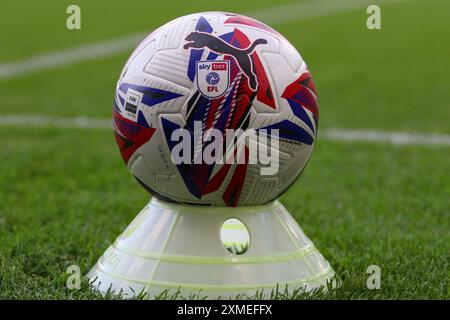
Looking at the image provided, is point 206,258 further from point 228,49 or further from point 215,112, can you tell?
point 228,49

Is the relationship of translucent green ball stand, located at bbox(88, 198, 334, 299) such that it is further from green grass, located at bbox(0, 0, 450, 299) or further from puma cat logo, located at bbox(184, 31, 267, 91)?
puma cat logo, located at bbox(184, 31, 267, 91)

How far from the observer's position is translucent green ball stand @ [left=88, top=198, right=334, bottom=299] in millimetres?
3527

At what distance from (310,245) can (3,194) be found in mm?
3080

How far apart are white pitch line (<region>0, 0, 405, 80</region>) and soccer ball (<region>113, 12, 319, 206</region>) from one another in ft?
36.9

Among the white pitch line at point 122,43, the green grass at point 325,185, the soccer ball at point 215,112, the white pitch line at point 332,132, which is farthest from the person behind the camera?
the white pitch line at point 122,43

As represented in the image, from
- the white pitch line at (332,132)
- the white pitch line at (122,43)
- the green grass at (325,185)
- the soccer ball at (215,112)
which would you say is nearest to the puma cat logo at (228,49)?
the soccer ball at (215,112)

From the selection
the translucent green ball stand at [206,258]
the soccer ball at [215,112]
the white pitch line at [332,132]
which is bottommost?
the white pitch line at [332,132]

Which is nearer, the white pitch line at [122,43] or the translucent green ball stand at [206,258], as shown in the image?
the translucent green ball stand at [206,258]

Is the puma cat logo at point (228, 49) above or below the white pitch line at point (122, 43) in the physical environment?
above

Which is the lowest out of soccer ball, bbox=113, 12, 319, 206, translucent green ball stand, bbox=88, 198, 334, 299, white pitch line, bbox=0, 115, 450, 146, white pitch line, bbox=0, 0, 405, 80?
white pitch line, bbox=0, 0, 405, 80

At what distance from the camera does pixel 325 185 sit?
6738 millimetres

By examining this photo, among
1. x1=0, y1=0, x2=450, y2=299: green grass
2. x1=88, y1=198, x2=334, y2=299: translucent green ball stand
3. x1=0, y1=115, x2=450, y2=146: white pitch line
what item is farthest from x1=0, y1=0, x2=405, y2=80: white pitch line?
x1=88, y1=198, x2=334, y2=299: translucent green ball stand

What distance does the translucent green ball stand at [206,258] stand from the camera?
3.53 meters

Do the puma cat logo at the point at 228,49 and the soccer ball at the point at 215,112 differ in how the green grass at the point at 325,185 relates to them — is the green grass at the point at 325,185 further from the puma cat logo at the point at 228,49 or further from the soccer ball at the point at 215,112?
the puma cat logo at the point at 228,49
